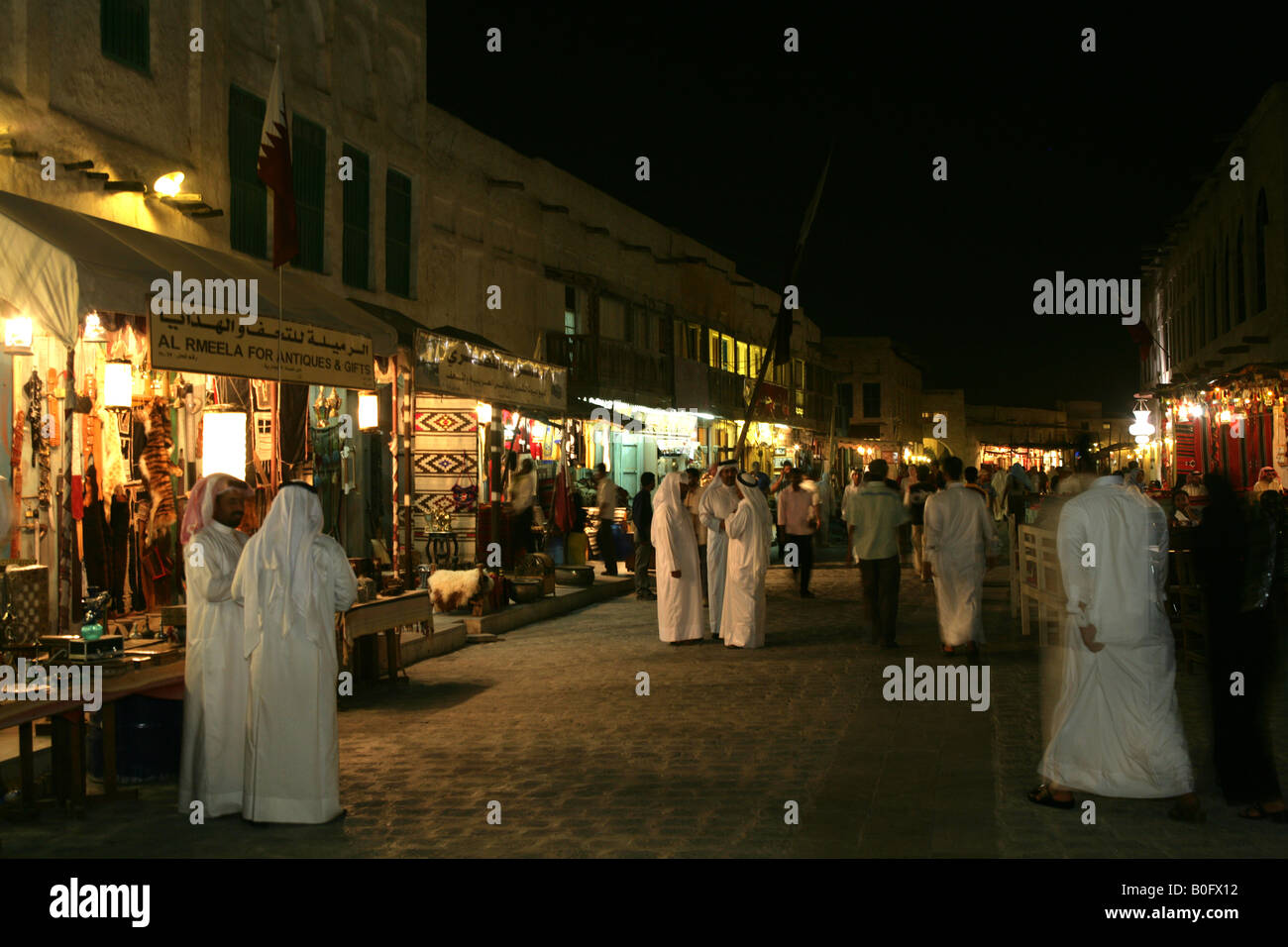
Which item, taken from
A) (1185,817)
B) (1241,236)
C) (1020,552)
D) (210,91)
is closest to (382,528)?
(210,91)

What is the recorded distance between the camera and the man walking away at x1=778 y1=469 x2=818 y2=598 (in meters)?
18.1

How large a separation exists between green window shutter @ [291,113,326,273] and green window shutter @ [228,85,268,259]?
1.08 meters

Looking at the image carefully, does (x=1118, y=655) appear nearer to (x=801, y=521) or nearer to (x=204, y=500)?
(x=204, y=500)

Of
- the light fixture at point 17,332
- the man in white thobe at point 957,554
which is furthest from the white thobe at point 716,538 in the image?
the light fixture at point 17,332

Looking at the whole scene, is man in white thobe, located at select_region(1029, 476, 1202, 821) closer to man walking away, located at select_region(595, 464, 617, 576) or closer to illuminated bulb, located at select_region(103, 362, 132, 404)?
illuminated bulb, located at select_region(103, 362, 132, 404)

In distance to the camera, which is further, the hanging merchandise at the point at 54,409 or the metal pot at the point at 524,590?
the metal pot at the point at 524,590

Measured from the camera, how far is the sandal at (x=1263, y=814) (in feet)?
20.4

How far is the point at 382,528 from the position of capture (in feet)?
58.6

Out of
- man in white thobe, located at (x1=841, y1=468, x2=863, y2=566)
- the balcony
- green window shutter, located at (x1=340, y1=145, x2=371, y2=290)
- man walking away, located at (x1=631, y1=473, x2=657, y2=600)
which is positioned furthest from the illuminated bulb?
the balcony

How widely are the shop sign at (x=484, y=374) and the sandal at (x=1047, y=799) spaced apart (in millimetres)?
9620

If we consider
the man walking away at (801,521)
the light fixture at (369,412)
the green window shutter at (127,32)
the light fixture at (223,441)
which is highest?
the green window shutter at (127,32)

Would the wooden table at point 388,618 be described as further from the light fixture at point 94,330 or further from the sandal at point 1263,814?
the sandal at point 1263,814

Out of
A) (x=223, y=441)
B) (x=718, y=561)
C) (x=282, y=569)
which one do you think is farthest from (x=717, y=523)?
(x=282, y=569)

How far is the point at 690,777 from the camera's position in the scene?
750 cm
